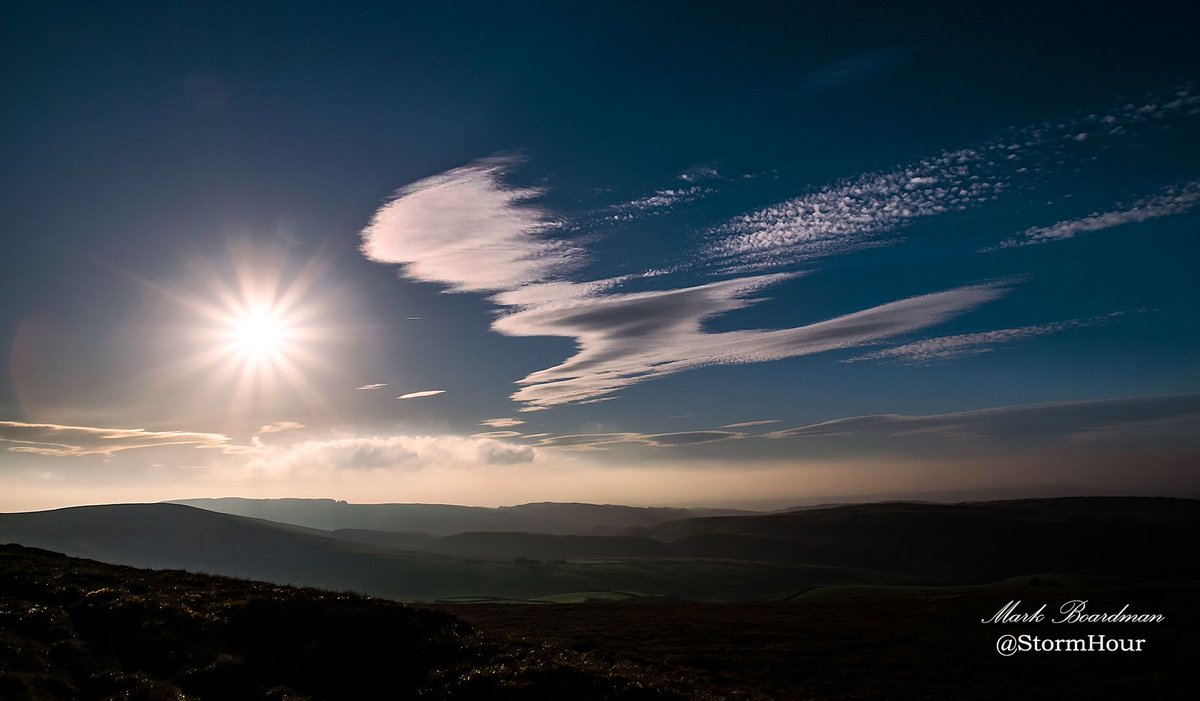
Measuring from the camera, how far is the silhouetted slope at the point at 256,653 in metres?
18.9

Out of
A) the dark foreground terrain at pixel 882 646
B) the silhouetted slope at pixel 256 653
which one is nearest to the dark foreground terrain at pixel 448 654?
the silhouetted slope at pixel 256 653

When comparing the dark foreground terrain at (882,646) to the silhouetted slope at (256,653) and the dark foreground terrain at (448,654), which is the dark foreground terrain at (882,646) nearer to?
the dark foreground terrain at (448,654)

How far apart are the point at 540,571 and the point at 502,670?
534ft

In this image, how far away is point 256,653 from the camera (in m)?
23.6

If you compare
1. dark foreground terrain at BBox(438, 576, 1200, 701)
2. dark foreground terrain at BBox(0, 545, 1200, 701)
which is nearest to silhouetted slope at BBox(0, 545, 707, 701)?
dark foreground terrain at BBox(0, 545, 1200, 701)

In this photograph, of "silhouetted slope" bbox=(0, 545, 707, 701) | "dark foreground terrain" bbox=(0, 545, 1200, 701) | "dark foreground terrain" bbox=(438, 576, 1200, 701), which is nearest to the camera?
"silhouetted slope" bbox=(0, 545, 707, 701)

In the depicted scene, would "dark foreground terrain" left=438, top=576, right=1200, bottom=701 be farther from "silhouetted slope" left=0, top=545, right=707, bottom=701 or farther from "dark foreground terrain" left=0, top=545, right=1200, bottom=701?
"silhouetted slope" left=0, top=545, right=707, bottom=701

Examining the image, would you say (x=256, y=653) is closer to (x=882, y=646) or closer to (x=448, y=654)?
(x=448, y=654)

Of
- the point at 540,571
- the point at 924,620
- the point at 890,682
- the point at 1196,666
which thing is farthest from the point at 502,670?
the point at 540,571

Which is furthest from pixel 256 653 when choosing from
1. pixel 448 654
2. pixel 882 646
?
pixel 882 646

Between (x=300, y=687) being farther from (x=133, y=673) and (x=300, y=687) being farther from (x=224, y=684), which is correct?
(x=133, y=673)

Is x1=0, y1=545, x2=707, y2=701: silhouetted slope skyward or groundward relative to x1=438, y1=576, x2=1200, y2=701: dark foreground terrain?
skyward

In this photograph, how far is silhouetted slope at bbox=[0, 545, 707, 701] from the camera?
18922 millimetres

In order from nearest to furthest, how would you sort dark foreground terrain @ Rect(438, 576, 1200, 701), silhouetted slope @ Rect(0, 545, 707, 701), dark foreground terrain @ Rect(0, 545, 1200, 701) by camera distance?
1. silhouetted slope @ Rect(0, 545, 707, 701)
2. dark foreground terrain @ Rect(0, 545, 1200, 701)
3. dark foreground terrain @ Rect(438, 576, 1200, 701)
